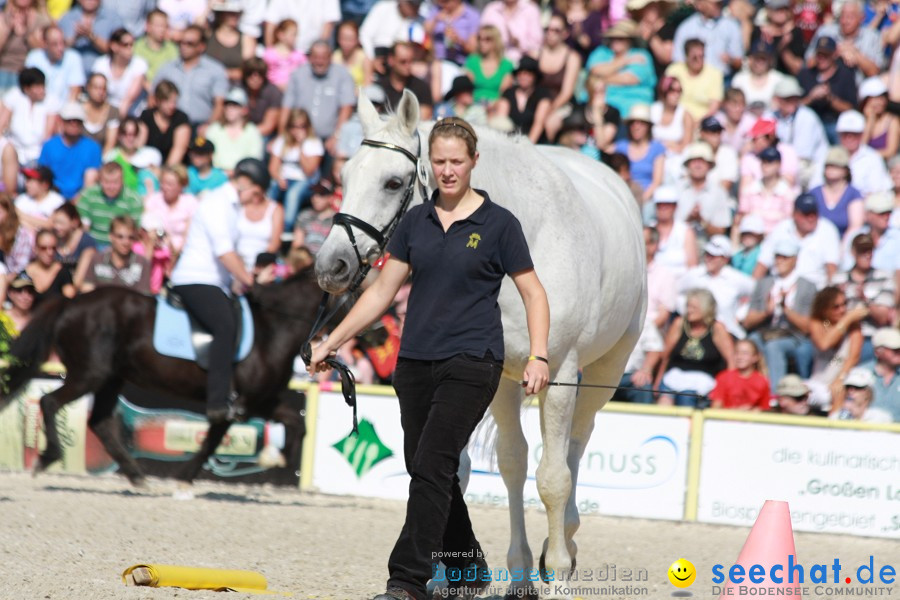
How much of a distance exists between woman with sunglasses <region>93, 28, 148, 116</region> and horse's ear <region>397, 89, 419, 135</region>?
34.2 ft

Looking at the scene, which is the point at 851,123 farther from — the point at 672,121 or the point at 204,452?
the point at 204,452

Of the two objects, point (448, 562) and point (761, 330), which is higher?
point (761, 330)

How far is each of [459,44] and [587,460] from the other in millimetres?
6273

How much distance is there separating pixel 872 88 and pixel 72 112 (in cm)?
871

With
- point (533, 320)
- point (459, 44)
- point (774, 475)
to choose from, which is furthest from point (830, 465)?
point (459, 44)

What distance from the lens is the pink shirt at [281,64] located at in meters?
16.2

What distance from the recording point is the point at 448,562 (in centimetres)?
618

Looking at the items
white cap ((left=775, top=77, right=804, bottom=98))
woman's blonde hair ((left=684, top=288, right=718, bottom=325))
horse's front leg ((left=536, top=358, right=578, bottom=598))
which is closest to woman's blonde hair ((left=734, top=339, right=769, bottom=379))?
woman's blonde hair ((left=684, top=288, right=718, bottom=325))

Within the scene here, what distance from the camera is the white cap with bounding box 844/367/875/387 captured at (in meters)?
11.5

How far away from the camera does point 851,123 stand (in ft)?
45.6

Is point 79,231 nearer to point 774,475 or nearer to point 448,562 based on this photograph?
point 774,475

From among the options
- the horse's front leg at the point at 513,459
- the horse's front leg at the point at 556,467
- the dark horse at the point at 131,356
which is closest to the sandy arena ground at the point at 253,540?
the dark horse at the point at 131,356

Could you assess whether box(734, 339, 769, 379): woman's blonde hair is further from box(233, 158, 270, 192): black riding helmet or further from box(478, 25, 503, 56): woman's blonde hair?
box(478, 25, 503, 56): woman's blonde hair

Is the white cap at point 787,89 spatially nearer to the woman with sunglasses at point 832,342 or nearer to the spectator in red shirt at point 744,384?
the woman with sunglasses at point 832,342
